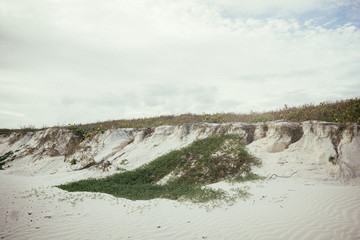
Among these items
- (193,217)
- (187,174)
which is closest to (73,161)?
(187,174)

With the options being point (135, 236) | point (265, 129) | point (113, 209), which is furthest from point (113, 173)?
point (265, 129)

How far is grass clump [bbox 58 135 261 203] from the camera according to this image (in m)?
10.2

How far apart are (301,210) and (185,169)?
710cm

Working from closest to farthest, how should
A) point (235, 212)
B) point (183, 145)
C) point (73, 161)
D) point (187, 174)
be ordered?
point (235, 212) < point (187, 174) < point (183, 145) < point (73, 161)

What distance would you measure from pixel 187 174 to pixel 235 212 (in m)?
5.34

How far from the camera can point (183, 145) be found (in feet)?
56.6

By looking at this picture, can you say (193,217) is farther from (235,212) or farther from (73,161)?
(73,161)

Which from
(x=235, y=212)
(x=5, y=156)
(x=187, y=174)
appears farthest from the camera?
(x=5, y=156)

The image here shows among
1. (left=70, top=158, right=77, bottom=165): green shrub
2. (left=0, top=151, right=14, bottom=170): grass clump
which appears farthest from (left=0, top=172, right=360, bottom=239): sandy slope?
(left=0, top=151, right=14, bottom=170): grass clump

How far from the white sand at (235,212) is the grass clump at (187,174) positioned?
3.10ft

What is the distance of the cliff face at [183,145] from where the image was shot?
10727 mm

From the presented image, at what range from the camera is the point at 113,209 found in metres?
8.30

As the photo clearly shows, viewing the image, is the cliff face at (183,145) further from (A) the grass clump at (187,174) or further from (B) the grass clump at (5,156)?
(A) the grass clump at (187,174)

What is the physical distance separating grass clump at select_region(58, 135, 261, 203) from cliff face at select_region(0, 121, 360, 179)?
1.13 metres
